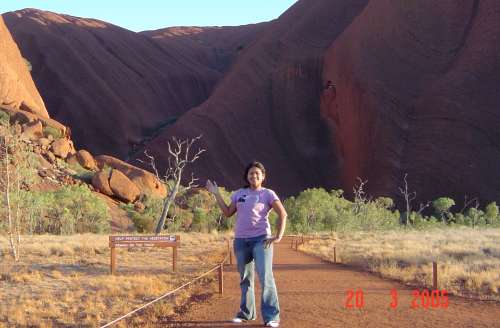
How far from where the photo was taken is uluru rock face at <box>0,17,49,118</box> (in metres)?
55.0

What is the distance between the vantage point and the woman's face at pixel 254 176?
7438 millimetres

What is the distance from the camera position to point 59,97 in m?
88.9

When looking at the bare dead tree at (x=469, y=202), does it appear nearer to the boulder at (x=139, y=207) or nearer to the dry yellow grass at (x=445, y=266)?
the boulder at (x=139, y=207)

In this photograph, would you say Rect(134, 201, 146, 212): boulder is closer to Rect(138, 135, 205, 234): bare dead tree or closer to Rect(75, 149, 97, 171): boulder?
Rect(138, 135, 205, 234): bare dead tree

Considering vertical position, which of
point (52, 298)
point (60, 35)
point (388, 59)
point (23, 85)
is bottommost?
point (52, 298)

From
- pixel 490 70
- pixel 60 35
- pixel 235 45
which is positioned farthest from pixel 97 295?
pixel 235 45

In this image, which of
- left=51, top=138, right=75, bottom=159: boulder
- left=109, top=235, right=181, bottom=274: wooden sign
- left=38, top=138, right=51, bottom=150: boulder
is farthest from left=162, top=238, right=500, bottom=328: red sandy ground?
left=51, top=138, right=75, bottom=159: boulder

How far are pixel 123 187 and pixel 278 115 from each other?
33562mm

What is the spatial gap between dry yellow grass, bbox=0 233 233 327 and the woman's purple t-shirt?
1.86 meters

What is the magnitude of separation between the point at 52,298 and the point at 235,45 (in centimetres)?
12240

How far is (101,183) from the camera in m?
45.1

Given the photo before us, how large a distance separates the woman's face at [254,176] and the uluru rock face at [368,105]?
52188 mm

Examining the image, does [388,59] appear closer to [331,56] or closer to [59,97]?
[331,56]

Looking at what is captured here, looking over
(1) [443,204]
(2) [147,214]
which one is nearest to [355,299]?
(2) [147,214]
